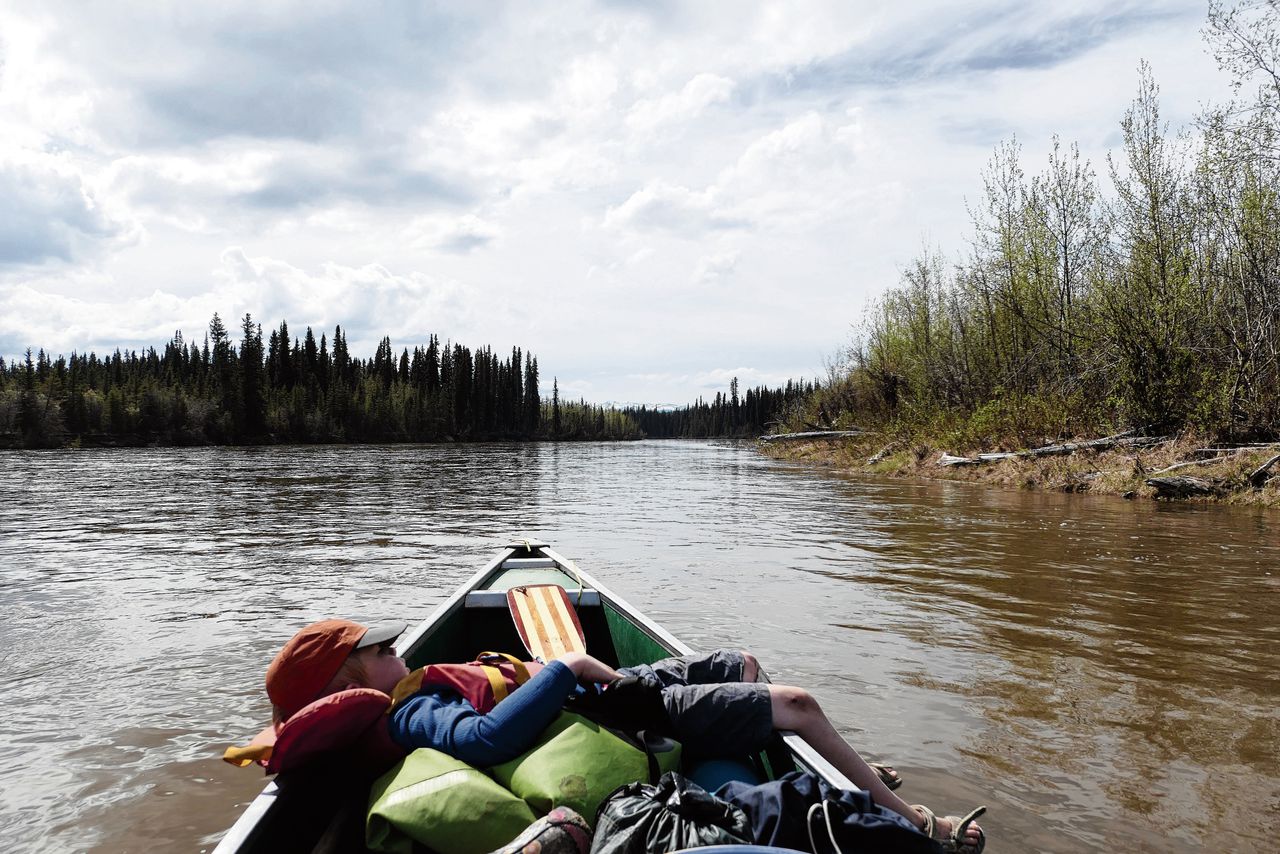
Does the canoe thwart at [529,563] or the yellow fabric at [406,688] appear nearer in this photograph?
the yellow fabric at [406,688]

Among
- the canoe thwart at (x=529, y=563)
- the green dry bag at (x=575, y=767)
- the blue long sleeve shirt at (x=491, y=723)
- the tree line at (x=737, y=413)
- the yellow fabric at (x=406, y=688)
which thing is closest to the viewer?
→ the green dry bag at (x=575, y=767)

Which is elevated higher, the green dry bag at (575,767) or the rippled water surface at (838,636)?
the green dry bag at (575,767)

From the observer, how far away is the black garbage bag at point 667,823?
196 centimetres

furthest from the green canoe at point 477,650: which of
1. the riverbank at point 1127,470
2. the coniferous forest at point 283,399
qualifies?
the coniferous forest at point 283,399

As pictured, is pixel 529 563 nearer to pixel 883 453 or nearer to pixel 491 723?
pixel 491 723

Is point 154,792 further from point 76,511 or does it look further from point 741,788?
point 76,511

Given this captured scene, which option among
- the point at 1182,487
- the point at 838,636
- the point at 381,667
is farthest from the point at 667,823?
the point at 1182,487

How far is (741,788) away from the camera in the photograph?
2.31 m

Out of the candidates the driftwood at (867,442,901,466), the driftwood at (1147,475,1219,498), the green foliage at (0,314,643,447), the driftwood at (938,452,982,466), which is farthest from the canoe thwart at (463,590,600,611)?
the green foliage at (0,314,643,447)

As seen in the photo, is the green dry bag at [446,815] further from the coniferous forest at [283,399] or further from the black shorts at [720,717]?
the coniferous forest at [283,399]

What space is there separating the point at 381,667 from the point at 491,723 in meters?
0.66

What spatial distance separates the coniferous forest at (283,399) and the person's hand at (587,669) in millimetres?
51810

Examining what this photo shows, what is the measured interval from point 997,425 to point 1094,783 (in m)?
19.8

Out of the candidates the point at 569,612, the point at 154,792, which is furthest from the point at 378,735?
the point at 569,612
